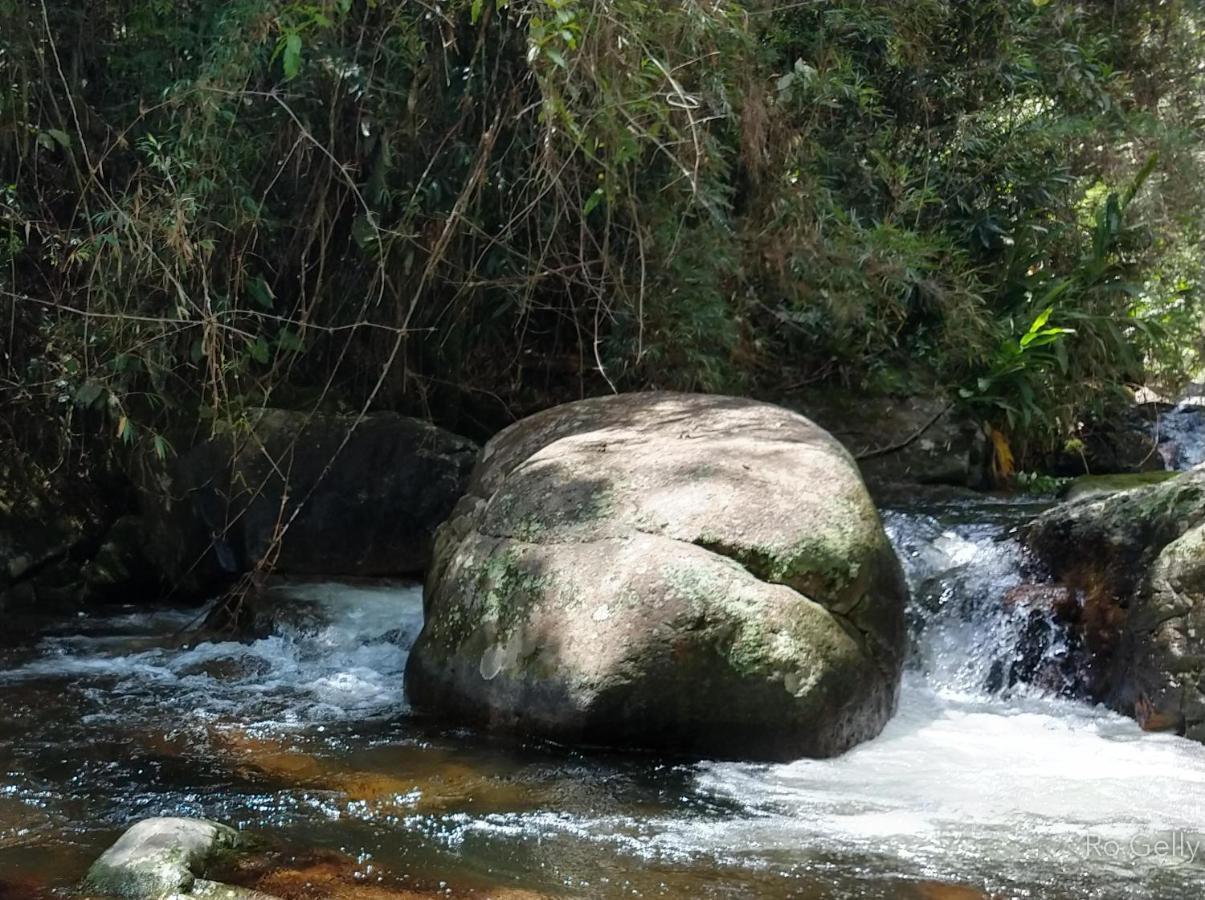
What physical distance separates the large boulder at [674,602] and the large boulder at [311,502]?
1.36 metres

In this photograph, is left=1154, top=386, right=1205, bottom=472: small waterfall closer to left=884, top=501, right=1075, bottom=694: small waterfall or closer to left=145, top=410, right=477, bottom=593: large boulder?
left=884, top=501, right=1075, bottom=694: small waterfall

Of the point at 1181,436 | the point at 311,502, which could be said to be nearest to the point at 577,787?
the point at 311,502

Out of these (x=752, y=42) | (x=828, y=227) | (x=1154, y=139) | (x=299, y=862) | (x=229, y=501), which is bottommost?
(x=299, y=862)

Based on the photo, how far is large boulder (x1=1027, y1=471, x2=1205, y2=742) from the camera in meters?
4.86

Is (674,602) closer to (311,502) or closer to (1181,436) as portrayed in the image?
(311,502)

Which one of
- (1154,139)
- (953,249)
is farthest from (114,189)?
(1154,139)

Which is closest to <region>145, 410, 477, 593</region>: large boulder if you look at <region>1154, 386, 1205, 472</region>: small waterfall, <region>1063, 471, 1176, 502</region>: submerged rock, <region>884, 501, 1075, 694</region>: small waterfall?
<region>884, 501, 1075, 694</region>: small waterfall

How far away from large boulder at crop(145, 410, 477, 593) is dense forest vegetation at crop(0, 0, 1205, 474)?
30cm

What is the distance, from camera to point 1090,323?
8945 millimetres

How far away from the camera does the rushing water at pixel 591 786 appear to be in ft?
11.3

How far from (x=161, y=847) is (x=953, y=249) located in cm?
695

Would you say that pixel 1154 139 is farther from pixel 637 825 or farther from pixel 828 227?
pixel 637 825

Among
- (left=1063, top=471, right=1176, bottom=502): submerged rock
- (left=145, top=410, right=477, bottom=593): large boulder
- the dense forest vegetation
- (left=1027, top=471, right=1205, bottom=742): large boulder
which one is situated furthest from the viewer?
(left=1063, top=471, right=1176, bottom=502): submerged rock

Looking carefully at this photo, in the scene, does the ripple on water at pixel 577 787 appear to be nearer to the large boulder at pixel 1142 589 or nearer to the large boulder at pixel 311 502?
the large boulder at pixel 1142 589
